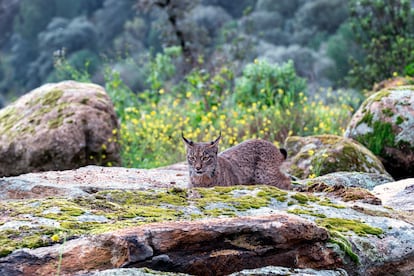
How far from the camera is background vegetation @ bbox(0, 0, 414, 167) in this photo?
12.7 metres

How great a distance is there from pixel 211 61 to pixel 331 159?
12.7 metres

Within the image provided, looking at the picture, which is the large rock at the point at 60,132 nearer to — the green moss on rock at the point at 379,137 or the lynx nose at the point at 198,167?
the lynx nose at the point at 198,167

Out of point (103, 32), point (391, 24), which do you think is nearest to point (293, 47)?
point (103, 32)

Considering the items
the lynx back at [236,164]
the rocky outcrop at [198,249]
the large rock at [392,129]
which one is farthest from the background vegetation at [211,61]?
the rocky outcrop at [198,249]

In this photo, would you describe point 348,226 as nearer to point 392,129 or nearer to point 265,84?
point 392,129

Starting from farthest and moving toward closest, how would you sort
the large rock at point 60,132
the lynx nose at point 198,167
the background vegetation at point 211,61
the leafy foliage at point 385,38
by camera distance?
the leafy foliage at point 385,38, the background vegetation at point 211,61, the large rock at point 60,132, the lynx nose at point 198,167

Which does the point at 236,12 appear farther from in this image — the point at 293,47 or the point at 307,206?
the point at 307,206

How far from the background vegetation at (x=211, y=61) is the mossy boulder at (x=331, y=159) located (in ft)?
6.91

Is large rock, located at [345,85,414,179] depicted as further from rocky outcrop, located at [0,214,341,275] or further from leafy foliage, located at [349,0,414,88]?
leafy foliage, located at [349,0,414,88]

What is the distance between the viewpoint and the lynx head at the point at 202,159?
7105mm

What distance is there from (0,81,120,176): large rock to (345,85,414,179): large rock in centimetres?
354

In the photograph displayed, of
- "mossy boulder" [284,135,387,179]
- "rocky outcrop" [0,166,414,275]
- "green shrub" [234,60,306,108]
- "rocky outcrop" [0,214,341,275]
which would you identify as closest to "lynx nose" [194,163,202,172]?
"rocky outcrop" [0,166,414,275]

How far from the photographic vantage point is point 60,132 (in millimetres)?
10031

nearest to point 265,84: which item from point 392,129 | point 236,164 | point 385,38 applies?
point 385,38
